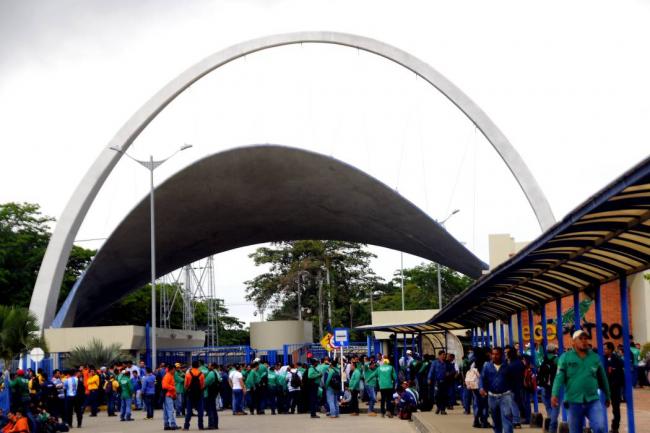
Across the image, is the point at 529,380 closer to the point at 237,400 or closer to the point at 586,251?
the point at 586,251

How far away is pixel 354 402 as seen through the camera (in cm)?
2652

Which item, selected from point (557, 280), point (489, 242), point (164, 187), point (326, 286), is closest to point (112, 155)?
point (164, 187)

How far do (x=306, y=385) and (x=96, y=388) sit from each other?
6.16m

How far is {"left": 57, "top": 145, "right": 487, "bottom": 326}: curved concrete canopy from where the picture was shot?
47.0m

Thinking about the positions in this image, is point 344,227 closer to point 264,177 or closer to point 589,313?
point 264,177

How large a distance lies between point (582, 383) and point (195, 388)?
39.4 ft

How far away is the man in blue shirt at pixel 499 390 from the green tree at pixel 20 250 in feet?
164

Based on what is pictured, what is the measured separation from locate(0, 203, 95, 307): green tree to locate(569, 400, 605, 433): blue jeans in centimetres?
5313

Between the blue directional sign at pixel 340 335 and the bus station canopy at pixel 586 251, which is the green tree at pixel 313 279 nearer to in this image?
the blue directional sign at pixel 340 335

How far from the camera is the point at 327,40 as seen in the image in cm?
4375

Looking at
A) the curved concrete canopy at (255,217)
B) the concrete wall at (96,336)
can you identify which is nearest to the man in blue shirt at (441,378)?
the concrete wall at (96,336)

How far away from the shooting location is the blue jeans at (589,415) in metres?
10.1

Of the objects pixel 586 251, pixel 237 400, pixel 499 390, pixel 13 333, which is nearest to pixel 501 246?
pixel 237 400

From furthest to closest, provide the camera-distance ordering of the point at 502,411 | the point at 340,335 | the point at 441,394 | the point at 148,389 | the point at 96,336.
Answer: the point at 96,336 → the point at 340,335 → the point at 148,389 → the point at 441,394 → the point at 502,411
